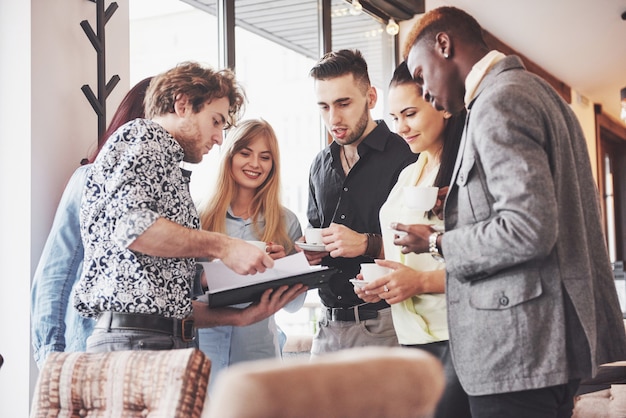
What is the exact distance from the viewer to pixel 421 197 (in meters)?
1.93

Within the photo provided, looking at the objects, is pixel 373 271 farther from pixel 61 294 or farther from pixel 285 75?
pixel 285 75

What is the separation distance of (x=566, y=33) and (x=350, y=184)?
559 cm

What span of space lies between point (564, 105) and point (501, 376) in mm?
591

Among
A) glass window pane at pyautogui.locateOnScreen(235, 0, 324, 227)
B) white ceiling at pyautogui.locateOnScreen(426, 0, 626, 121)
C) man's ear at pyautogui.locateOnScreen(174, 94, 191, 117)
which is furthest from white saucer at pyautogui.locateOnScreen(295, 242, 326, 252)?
white ceiling at pyautogui.locateOnScreen(426, 0, 626, 121)

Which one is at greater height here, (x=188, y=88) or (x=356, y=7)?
(x=356, y=7)

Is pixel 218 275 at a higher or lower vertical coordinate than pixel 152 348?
higher

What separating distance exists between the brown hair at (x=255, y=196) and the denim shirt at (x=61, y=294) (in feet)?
1.62

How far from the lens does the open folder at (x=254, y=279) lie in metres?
2.08

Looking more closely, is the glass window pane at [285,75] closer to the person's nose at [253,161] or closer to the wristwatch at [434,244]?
the person's nose at [253,161]

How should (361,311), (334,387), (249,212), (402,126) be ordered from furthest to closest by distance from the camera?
1. (249,212)
2. (361,311)
3. (402,126)
4. (334,387)

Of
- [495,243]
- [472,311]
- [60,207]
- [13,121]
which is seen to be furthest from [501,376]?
[13,121]

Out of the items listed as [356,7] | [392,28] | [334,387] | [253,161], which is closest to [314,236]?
[253,161]

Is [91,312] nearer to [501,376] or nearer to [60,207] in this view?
[60,207]

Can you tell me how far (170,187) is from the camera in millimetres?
1966
